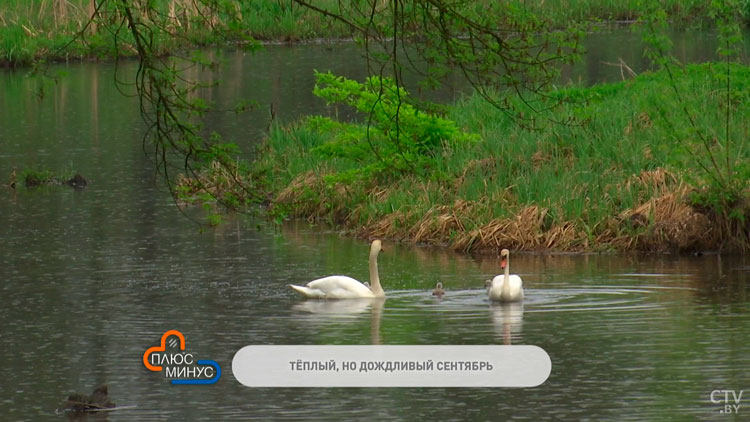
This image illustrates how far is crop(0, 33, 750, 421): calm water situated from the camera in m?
14.1

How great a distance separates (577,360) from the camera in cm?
1562

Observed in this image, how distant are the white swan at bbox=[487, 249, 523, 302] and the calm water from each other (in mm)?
187

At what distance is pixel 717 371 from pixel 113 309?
7.43 meters

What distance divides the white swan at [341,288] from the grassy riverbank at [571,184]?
5.37 ft

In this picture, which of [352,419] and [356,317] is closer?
[352,419]

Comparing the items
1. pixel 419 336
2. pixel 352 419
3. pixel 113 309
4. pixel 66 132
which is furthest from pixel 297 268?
pixel 66 132

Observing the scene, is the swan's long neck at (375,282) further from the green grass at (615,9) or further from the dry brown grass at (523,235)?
the green grass at (615,9)

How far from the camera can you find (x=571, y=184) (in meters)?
23.4

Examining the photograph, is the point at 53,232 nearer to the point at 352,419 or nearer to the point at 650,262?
the point at 650,262

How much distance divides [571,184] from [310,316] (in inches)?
251

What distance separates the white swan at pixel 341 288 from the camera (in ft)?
63.6

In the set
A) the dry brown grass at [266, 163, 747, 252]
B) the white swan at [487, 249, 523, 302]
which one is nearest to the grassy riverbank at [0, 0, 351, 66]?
the dry brown grass at [266, 163, 747, 252]

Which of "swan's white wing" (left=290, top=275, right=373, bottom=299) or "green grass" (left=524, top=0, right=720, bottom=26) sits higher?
"green grass" (left=524, top=0, right=720, bottom=26)

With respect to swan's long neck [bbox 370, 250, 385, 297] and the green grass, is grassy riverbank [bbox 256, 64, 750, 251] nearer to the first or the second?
swan's long neck [bbox 370, 250, 385, 297]
